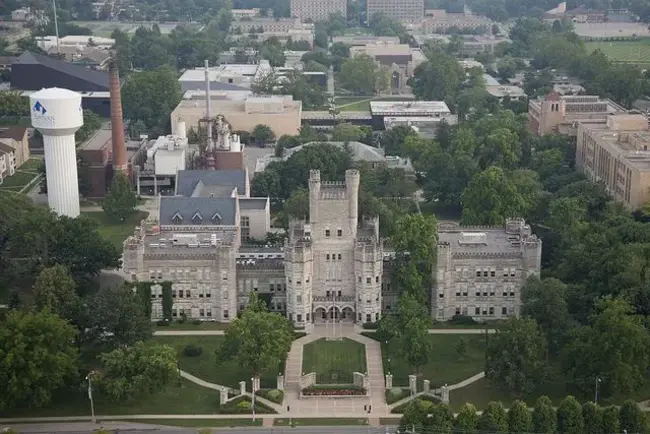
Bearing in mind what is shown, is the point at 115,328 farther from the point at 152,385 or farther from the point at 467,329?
the point at 467,329

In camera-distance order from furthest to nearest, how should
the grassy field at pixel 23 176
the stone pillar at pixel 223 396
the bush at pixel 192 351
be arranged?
the grassy field at pixel 23 176, the bush at pixel 192 351, the stone pillar at pixel 223 396

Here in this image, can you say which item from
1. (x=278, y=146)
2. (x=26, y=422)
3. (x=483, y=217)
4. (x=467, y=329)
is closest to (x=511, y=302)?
(x=467, y=329)

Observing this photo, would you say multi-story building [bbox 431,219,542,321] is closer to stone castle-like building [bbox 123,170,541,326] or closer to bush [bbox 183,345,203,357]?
stone castle-like building [bbox 123,170,541,326]

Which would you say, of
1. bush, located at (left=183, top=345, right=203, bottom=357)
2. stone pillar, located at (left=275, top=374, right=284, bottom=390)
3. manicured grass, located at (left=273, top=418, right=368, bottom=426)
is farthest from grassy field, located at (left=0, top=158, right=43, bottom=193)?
manicured grass, located at (left=273, top=418, right=368, bottom=426)

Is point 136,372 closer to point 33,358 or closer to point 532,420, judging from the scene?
point 33,358

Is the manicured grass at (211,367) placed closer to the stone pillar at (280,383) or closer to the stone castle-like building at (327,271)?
the stone pillar at (280,383)

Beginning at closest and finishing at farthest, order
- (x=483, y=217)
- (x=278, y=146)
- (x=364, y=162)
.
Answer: (x=483, y=217), (x=364, y=162), (x=278, y=146)

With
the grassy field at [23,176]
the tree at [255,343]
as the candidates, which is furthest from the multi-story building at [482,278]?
the grassy field at [23,176]
